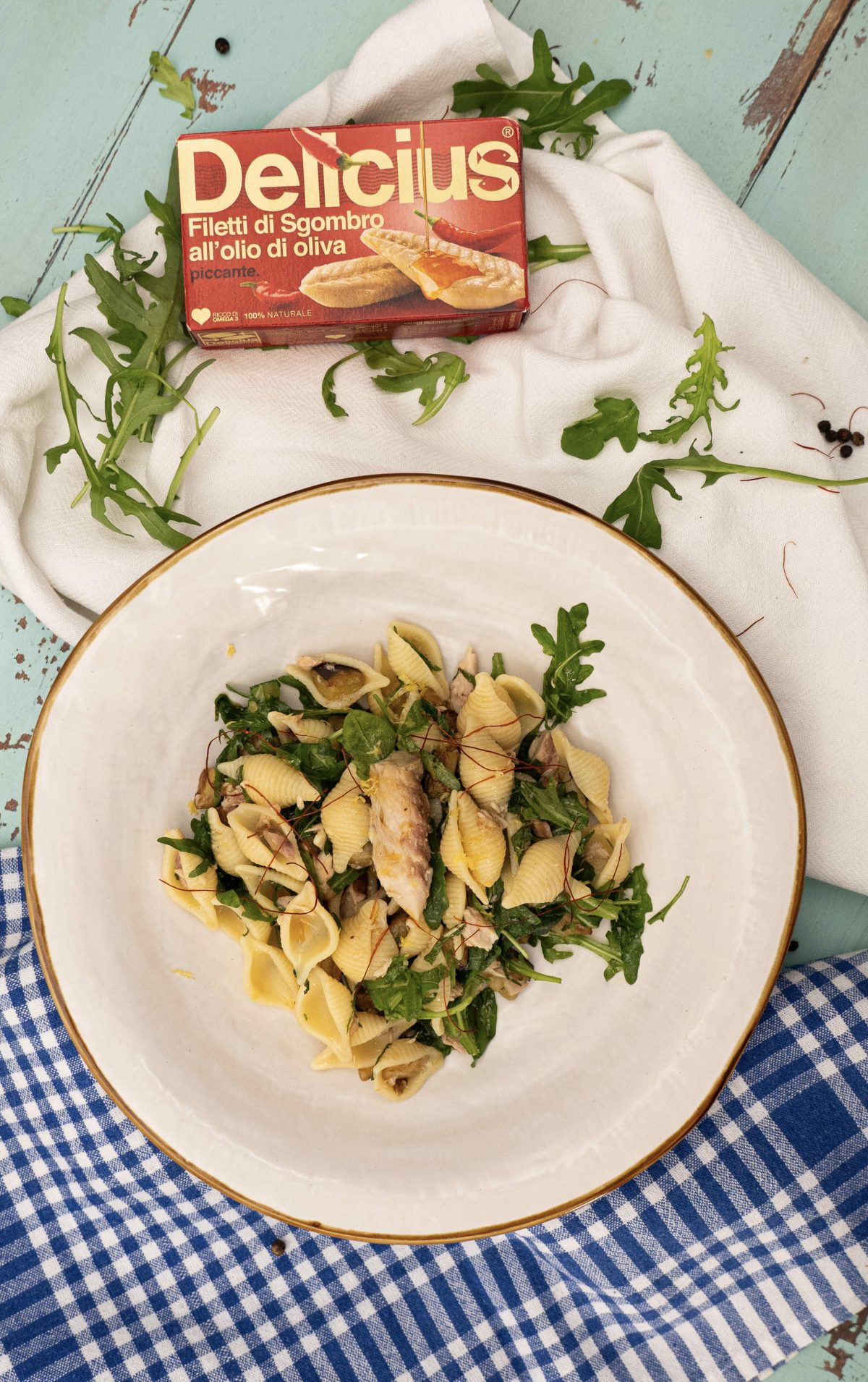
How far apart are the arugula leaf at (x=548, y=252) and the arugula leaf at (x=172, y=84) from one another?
2.56 ft

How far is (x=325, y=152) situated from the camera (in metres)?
1.74

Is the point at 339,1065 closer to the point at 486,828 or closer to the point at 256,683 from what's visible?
the point at 486,828

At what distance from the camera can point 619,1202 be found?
Result: 1968 millimetres

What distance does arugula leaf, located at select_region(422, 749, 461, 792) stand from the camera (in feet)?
5.70

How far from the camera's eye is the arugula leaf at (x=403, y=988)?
1715 millimetres

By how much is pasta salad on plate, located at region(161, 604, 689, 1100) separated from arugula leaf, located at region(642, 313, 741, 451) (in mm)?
398

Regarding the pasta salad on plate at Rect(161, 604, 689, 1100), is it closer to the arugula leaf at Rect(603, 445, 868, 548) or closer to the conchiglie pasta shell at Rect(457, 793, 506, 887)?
the conchiglie pasta shell at Rect(457, 793, 506, 887)

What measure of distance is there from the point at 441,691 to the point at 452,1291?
1.36 meters

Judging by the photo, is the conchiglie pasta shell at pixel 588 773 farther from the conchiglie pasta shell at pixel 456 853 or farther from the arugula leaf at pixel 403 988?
the arugula leaf at pixel 403 988

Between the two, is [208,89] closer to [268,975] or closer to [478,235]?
[478,235]

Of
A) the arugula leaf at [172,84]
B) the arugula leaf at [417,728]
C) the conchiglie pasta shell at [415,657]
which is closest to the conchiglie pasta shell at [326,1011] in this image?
the arugula leaf at [417,728]

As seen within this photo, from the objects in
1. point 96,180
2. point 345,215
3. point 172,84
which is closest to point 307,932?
point 345,215

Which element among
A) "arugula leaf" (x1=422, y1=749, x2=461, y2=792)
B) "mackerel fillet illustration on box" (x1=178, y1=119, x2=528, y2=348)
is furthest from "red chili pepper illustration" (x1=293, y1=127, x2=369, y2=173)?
"arugula leaf" (x1=422, y1=749, x2=461, y2=792)

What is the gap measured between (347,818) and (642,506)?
0.81 m
